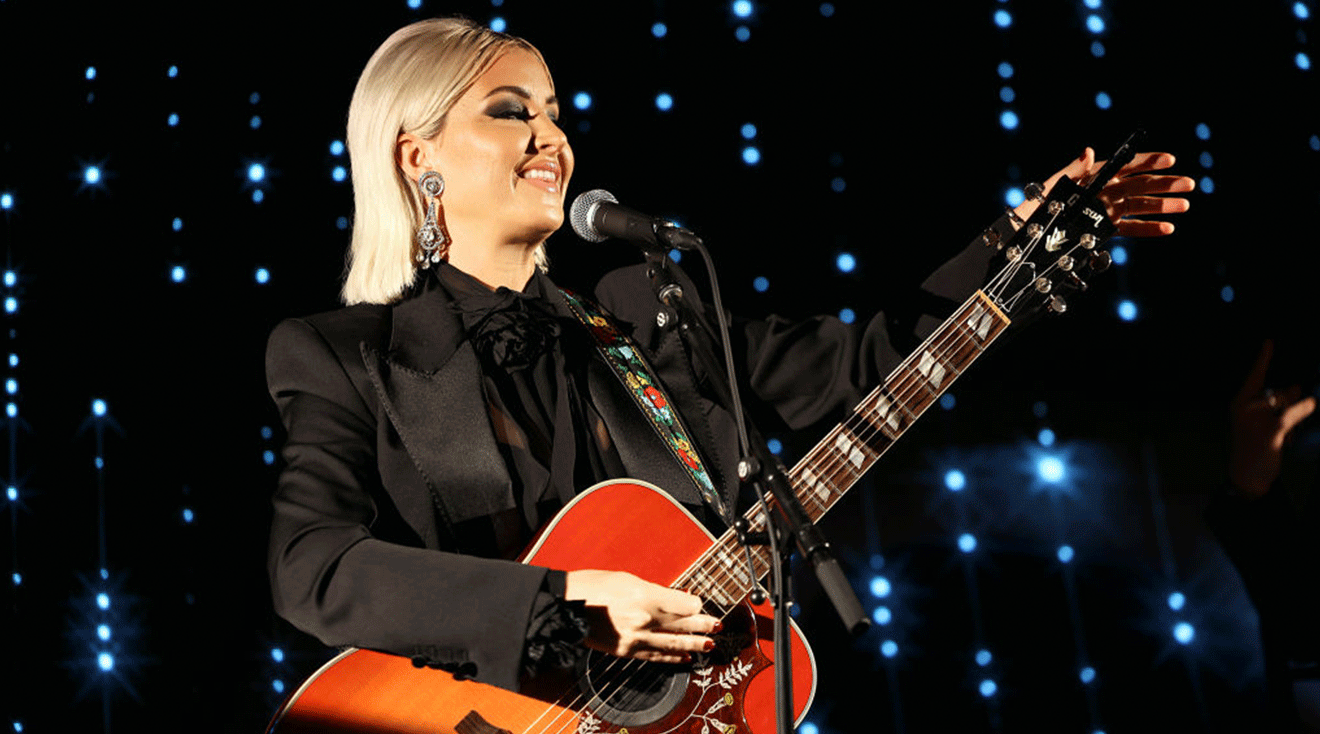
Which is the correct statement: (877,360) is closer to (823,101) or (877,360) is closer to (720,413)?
(720,413)

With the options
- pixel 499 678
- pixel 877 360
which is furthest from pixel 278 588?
pixel 877 360

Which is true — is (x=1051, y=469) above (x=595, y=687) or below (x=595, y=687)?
above

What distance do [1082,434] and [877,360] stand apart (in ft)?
3.51

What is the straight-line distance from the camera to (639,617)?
142 centimetres

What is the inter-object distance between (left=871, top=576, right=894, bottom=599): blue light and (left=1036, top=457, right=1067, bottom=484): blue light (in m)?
0.47

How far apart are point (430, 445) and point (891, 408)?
723mm

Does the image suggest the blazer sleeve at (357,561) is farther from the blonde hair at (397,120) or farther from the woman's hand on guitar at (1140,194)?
the woman's hand on guitar at (1140,194)

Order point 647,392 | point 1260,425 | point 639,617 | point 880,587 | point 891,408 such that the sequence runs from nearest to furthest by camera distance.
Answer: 1. point 639,617
2. point 891,408
3. point 647,392
4. point 880,587
5. point 1260,425

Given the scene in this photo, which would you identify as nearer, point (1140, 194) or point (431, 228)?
point (1140, 194)

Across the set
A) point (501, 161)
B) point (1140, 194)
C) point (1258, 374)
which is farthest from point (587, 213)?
point (1258, 374)

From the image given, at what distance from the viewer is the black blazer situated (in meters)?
1.44

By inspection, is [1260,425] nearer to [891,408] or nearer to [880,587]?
[880,587]

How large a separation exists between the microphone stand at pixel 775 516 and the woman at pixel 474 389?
0.86ft

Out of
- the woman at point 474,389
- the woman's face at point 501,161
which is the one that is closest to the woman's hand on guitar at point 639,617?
the woman at point 474,389
